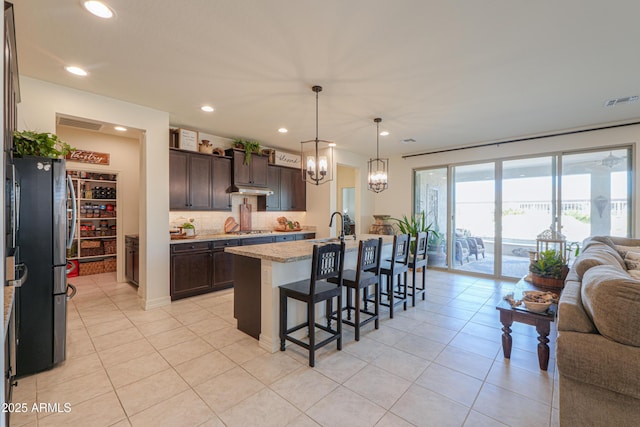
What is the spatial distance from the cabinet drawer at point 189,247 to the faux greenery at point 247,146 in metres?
1.72

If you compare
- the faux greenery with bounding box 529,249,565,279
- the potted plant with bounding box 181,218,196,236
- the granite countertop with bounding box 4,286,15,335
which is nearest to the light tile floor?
the faux greenery with bounding box 529,249,565,279

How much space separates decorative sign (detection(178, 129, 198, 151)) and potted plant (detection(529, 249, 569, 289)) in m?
4.99

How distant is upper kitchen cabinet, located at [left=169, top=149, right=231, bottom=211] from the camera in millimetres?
4383

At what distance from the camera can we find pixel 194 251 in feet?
14.2

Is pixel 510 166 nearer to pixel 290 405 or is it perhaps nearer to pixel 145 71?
pixel 290 405

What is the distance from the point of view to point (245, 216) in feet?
18.6

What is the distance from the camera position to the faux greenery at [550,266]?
10.5ft

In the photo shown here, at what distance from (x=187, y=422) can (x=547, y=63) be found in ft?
13.5

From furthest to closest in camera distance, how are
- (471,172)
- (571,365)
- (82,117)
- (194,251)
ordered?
(471,172)
(194,251)
(82,117)
(571,365)

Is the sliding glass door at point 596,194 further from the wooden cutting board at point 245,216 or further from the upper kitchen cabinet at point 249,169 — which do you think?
the wooden cutting board at point 245,216

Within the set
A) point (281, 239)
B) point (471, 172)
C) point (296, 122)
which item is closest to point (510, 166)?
point (471, 172)

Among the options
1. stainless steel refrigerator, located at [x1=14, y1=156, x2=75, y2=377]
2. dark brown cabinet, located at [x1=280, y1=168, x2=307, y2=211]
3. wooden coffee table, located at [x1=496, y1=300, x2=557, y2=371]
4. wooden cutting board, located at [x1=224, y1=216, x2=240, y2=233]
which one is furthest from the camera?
dark brown cabinet, located at [x1=280, y1=168, x2=307, y2=211]

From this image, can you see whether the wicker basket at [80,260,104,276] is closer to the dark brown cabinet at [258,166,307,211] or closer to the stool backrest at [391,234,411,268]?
the dark brown cabinet at [258,166,307,211]

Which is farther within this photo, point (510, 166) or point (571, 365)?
point (510, 166)
